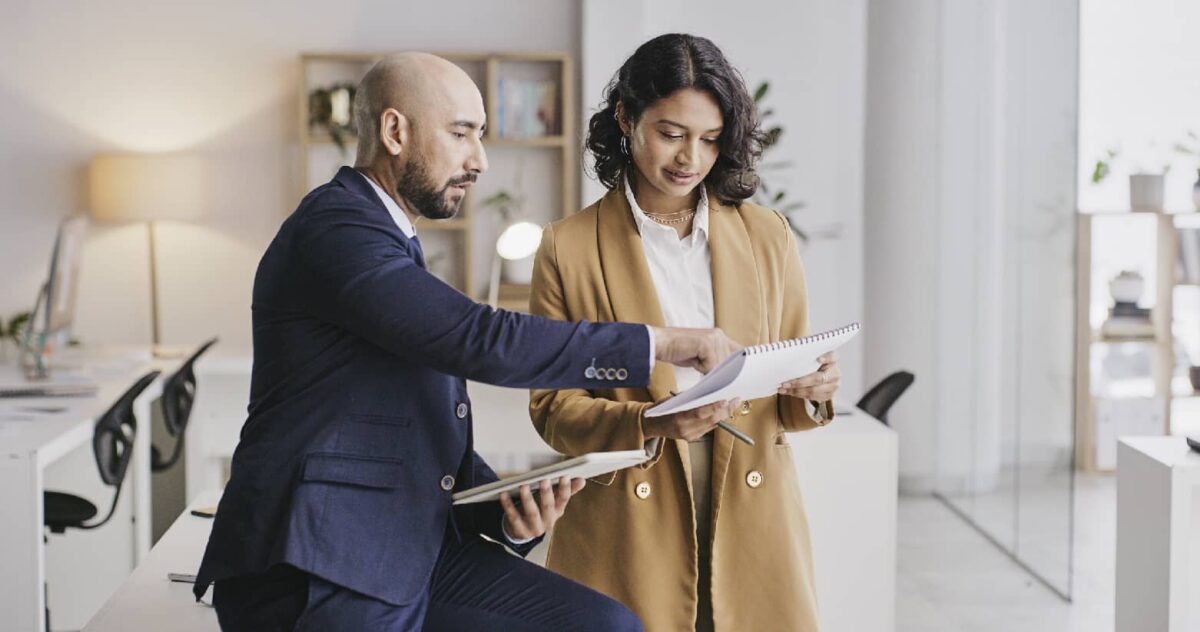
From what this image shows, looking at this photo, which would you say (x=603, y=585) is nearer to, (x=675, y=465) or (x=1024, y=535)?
(x=675, y=465)

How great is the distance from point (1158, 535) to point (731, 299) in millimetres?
1376

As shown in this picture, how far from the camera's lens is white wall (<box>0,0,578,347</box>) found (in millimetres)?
6281

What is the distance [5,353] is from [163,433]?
1439mm

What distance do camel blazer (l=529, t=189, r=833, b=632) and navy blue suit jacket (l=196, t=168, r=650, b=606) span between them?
13.8 inches

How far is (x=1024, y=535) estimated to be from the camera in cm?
473

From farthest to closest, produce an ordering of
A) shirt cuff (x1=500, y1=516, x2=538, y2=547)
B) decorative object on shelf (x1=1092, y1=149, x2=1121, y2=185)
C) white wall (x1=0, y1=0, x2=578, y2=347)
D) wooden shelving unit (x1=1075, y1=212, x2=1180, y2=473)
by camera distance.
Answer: white wall (x1=0, y1=0, x2=578, y2=347) → wooden shelving unit (x1=1075, y1=212, x2=1180, y2=473) → decorative object on shelf (x1=1092, y1=149, x2=1121, y2=185) → shirt cuff (x1=500, y1=516, x2=538, y2=547)

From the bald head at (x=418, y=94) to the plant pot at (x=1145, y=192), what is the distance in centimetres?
371

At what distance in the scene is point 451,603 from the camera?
1.76 metres

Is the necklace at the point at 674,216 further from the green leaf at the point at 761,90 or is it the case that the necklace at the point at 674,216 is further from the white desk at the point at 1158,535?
the green leaf at the point at 761,90

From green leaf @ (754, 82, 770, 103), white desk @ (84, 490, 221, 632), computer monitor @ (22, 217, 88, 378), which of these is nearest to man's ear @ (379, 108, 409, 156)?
white desk @ (84, 490, 221, 632)

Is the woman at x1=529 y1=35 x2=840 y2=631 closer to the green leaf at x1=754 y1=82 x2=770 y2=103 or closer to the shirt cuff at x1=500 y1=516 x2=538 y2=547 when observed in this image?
the shirt cuff at x1=500 y1=516 x2=538 y2=547

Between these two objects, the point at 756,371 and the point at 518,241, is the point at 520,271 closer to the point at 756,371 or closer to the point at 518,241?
the point at 518,241

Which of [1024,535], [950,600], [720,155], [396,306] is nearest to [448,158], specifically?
[396,306]

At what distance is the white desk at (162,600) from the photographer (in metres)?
2.08
